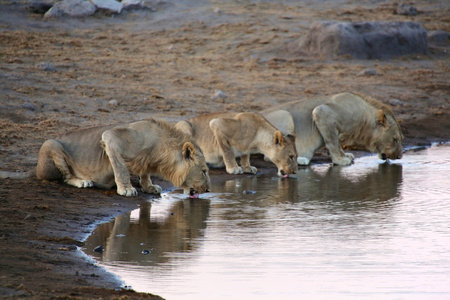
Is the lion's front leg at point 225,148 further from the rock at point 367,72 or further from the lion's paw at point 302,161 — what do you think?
the rock at point 367,72

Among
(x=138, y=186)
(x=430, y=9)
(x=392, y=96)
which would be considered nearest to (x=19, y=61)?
(x=138, y=186)

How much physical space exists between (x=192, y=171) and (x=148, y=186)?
2.38 feet

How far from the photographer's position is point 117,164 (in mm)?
8922

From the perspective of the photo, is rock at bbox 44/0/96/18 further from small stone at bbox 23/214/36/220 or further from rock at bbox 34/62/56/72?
small stone at bbox 23/214/36/220

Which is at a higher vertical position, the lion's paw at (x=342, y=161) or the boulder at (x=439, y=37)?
the boulder at (x=439, y=37)

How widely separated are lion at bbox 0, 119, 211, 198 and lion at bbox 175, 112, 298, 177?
6.24 feet

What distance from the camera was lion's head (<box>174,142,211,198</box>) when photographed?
9.02 metres

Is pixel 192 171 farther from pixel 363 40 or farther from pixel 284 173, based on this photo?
pixel 363 40

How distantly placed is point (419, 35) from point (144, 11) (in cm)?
898

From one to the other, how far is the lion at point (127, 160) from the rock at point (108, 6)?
14.6 m

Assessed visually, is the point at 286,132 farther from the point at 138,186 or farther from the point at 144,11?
the point at 144,11

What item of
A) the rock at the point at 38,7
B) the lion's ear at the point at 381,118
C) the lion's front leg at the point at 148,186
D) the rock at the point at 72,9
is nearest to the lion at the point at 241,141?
the lion's front leg at the point at 148,186

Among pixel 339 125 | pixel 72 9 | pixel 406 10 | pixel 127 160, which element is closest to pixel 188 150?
pixel 127 160

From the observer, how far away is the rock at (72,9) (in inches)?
874
